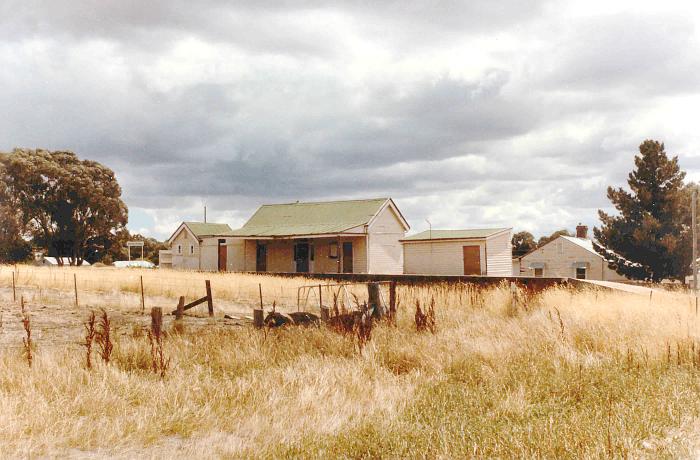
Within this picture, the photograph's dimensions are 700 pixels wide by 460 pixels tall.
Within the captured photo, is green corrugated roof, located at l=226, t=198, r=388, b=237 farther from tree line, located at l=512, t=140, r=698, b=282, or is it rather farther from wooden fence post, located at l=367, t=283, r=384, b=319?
wooden fence post, located at l=367, t=283, r=384, b=319

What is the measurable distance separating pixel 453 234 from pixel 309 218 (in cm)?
938

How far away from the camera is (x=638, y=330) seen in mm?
10031

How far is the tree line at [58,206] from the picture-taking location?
53.1 m

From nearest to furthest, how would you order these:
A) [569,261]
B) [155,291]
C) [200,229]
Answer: [155,291], [200,229], [569,261]

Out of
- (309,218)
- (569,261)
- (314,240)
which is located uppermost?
(309,218)

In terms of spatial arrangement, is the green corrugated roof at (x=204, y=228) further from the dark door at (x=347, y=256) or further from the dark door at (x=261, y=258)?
the dark door at (x=347, y=256)

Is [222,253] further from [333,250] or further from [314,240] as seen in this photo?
[333,250]

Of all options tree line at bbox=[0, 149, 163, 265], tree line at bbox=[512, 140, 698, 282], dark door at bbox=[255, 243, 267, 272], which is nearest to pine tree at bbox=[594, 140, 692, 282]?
tree line at bbox=[512, 140, 698, 282]

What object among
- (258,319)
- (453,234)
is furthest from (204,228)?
(258,319)

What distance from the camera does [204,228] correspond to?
47156 mm

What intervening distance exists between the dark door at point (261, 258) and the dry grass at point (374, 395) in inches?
1163

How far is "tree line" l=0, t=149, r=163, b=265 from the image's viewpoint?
5312 cm

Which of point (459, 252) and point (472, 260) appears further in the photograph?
point (459, 252)

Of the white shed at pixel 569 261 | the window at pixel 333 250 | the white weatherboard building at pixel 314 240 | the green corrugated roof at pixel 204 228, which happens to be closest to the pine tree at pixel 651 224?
the white shed at pixel 569 261
